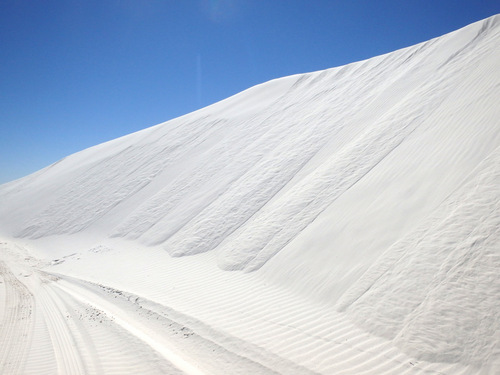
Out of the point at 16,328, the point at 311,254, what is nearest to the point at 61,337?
the point at 16,328

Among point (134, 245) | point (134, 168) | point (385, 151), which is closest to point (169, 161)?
point (134, 168)

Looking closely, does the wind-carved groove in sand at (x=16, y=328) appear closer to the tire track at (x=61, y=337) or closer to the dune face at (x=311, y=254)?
the dune face at (x=311, y=254)

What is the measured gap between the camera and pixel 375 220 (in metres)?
7.07

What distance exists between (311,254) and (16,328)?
6.96 m

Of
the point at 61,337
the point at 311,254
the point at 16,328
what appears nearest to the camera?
the point at 61,337

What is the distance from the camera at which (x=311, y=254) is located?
7.34 meters

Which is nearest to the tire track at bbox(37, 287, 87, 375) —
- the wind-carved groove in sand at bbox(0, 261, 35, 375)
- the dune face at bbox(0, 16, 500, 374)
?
the dune face at bbox(0, 16, 500, 374)

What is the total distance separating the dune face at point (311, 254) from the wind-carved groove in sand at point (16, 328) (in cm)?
4

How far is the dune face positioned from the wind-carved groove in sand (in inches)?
1.8

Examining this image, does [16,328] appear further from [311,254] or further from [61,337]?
[311,254]

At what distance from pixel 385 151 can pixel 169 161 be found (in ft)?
47.8

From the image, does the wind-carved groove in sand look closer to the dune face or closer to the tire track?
the dune face

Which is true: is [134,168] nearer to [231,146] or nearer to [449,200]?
[231,146]

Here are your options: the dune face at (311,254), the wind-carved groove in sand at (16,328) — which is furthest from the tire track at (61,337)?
the wind-carved groove in sand at (16,328)
